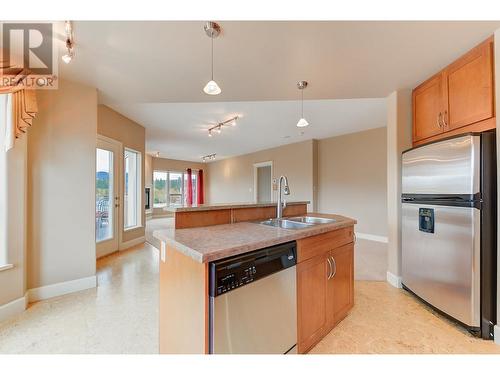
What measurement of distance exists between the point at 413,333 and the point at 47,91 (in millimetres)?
4207

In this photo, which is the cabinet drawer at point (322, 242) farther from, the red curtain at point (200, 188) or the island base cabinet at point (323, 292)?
the red curtain at point (200, 188)

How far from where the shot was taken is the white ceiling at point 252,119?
3625 millimetres

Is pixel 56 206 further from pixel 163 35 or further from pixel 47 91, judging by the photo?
pixel 163 35

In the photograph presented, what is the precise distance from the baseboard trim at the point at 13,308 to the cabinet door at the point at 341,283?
2853 millimetres

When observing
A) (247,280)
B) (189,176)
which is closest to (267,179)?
(189,176)

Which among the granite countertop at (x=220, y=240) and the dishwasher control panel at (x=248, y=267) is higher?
the granite countertop at (x=220, y=240)

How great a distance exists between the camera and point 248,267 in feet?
3.84

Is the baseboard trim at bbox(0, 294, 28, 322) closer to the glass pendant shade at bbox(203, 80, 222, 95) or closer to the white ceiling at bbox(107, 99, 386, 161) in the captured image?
the glass pendant shade at bbox(203, 80, 222, 95)

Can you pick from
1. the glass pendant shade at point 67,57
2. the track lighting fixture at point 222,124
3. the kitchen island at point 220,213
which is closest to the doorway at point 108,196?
the track lighting fixture at point 222,124

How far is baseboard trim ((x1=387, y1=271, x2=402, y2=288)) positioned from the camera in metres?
2.63

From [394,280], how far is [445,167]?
151 centimetres

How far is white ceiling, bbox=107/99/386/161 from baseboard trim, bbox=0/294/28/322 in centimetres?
283

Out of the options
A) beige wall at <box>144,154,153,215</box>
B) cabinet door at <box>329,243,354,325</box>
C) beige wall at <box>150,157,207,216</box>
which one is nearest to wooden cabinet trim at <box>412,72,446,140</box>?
cabinet door at <box>329,243,354,325</box>

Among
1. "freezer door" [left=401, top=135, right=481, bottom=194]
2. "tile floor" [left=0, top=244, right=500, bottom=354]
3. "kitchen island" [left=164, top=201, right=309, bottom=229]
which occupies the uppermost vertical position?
"freezer door" [left=401, top=135, right=481, bottom=194]
